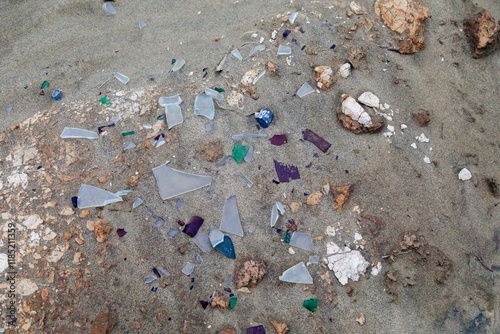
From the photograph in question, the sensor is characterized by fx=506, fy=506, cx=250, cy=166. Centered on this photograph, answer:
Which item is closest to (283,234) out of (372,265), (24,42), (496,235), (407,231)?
(372,265)

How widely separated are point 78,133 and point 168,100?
0.47 meters

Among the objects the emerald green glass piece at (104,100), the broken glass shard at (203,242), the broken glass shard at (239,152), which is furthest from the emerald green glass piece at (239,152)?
the emerald green glass piece at (104,100)

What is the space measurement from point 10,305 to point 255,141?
1.32 metres

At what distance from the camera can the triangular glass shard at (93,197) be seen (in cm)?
233

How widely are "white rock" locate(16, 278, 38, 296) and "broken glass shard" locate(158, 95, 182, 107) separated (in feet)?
3.36

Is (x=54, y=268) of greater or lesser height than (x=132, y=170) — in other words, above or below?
below

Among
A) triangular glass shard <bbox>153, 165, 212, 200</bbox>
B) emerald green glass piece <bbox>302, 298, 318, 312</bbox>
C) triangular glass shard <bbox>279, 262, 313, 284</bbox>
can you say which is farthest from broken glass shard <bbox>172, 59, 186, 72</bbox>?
emerald green glass piece <bbox>302, 298, 318, 312</bbox>

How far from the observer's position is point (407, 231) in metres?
2.31

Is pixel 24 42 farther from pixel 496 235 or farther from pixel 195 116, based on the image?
pixel 496 235

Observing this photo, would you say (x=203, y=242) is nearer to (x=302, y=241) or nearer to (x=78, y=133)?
(x=302, y=241)

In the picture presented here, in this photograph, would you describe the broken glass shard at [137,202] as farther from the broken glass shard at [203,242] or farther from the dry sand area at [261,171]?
the broken glass shard at [203,242]

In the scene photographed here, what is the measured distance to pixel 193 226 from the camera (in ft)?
7.46

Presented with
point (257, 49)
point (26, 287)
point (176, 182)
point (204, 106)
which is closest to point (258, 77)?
point (257, 49)

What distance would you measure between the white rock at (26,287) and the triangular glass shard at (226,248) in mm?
823
